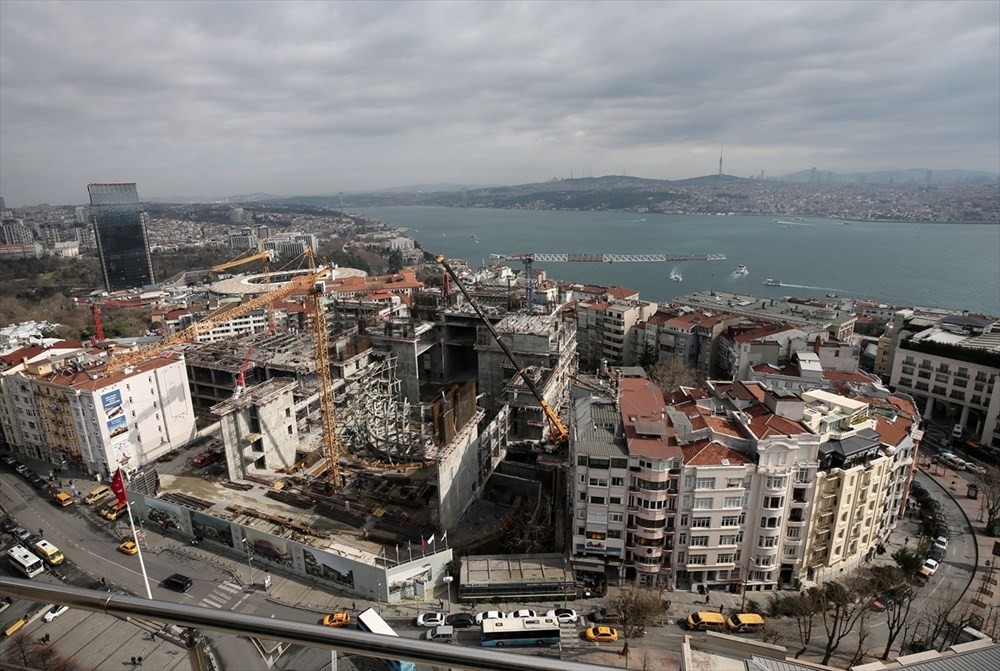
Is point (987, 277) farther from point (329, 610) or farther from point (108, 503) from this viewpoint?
point (108, 503)

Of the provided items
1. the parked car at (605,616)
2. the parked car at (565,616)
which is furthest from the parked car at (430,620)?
the parked car at (605,616)

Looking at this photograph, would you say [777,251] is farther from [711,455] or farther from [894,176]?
[894,176]

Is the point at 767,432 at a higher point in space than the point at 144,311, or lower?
higher

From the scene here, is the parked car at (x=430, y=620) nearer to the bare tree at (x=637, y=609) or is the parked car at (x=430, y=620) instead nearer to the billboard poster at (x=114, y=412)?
the bare tree at (x=637, y=609)

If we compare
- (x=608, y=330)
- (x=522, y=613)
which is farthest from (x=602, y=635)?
(x=608, y=330)

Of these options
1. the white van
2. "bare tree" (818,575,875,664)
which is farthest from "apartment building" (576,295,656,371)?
the white van

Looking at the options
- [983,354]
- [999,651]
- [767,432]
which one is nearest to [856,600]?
[767,432]
